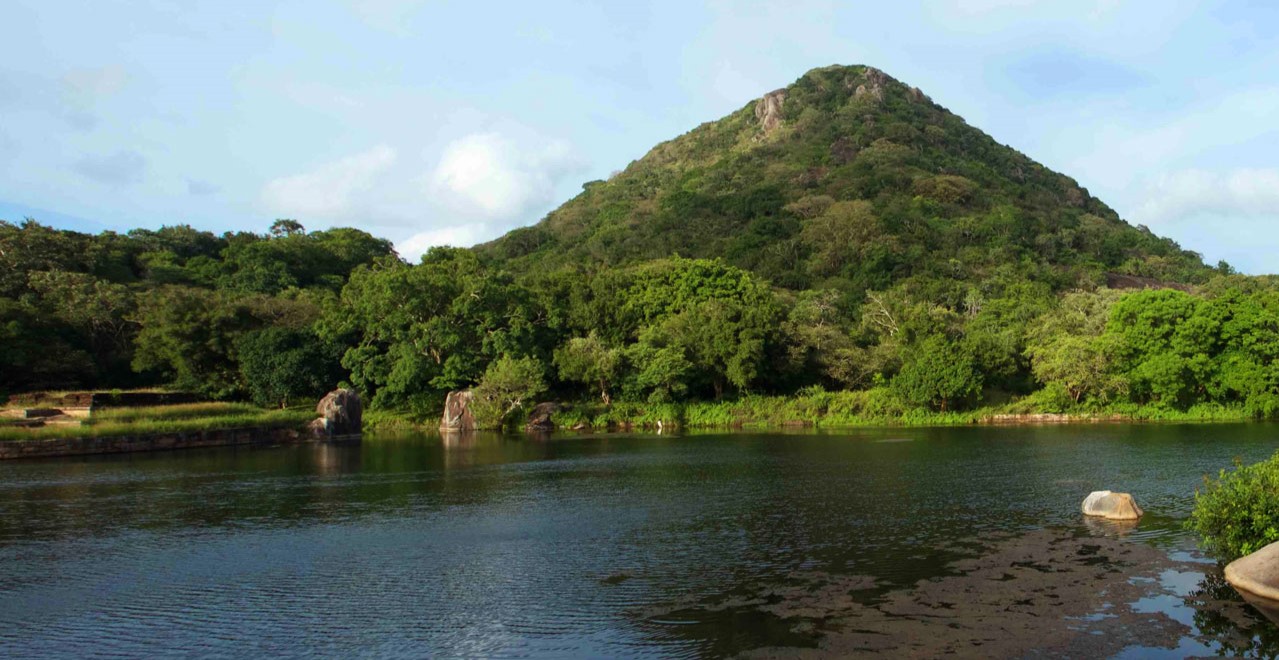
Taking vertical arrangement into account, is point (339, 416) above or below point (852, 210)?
below

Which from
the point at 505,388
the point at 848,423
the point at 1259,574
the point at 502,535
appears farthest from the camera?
the point at 505,388

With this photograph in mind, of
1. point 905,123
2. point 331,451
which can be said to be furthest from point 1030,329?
point 905,123

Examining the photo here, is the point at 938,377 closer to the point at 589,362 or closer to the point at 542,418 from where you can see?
the point at 589,362

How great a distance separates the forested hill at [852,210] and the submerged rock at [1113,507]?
5920 cm

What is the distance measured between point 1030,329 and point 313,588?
55494 millimetres

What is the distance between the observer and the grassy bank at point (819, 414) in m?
54.1

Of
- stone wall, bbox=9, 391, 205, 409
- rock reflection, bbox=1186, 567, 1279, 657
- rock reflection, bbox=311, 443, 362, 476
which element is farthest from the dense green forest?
rock reflection, bbox=1186, 567, 1279, 657

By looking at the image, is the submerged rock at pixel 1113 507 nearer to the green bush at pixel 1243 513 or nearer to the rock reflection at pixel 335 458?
the green bush at pixel 1243 513

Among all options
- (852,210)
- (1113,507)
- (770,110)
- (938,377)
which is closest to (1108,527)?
(1113,507)

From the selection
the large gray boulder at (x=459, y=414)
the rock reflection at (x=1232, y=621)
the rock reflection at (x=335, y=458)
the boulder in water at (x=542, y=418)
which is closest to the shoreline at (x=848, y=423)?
the boulder in water at (x=542, y=418)

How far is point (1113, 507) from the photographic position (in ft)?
72.1

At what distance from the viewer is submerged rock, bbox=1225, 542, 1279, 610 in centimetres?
1461

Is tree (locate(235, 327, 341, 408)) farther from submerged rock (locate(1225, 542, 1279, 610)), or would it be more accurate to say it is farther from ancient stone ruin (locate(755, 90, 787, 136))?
ancient stone ruin (locate(755, 90, 787, 136))

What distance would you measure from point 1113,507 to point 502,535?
49.1 feet
